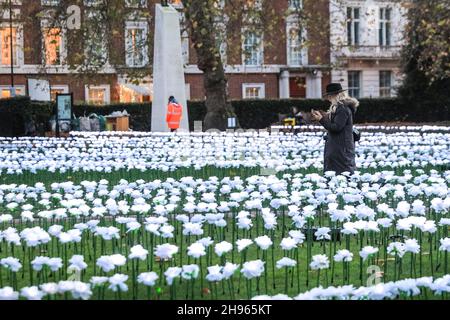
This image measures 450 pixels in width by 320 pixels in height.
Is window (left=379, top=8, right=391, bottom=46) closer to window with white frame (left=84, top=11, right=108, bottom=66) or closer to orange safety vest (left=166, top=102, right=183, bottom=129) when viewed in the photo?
window with white frame (left=84, top=11, right=108, bottom=66)

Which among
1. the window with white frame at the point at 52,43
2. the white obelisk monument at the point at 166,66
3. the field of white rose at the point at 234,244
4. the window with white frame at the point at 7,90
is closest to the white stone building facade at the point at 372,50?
the window with white frame at the point at 52,43

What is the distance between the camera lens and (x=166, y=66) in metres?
30.2

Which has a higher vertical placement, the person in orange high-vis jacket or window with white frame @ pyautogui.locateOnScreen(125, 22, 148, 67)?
window with white frame @ pyautogui.locateOnScreen(125, 22, 148, 67)

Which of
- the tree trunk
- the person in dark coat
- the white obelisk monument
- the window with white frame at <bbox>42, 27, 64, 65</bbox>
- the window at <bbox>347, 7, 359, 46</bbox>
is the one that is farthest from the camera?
the window at <bbox>347, 7, 359, 46</bbox>

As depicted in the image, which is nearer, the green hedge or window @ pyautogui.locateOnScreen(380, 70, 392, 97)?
the green hedge

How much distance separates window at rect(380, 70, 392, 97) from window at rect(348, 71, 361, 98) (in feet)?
5.00

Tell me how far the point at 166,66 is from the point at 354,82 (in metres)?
28.0

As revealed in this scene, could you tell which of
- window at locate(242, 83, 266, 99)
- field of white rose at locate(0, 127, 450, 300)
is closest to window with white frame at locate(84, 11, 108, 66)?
field of white rose at locate(0, 127, 450, 300)

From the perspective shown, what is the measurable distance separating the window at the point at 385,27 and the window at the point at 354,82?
2628mm

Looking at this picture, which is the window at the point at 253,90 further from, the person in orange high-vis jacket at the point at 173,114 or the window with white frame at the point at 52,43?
the person in orange high-vis jacket at the point at 173,114

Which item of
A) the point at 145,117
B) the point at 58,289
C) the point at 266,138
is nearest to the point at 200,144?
the point at 266,138

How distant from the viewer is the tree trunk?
31.6 meters
